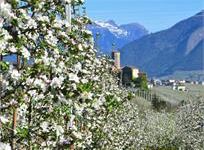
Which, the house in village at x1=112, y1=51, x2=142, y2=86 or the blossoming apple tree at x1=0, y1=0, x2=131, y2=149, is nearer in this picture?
the blossoming apple tree at x1=0, y1=0, x2=131, y2=149

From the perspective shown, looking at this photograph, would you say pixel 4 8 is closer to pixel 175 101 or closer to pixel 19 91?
pixel 19 91

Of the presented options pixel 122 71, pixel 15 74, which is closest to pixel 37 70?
pixel 15 74

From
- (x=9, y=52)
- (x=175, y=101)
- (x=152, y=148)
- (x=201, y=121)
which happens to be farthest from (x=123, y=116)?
(x=175, y=101)

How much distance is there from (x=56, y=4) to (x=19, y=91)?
1.26 metres

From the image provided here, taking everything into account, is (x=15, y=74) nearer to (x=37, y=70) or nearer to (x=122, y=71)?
(x=37, y=70)

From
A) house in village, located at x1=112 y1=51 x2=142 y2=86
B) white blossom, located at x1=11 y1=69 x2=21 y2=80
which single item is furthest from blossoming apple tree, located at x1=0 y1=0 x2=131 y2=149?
house in village, located at x1=112 y1=51 x2=142 y2=86

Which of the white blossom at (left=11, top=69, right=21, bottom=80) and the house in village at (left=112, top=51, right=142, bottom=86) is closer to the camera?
the white blossom at (left=11, top=69, right=21, bottom=80)

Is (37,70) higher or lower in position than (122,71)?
lower

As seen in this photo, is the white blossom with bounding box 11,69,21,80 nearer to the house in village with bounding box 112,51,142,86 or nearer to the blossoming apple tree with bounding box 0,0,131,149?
the blossoming apple tree with bounding box 0,0,131,149

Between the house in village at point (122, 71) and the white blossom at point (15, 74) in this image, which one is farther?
the house in village at point (122, 71)

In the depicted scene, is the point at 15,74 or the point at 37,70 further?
the point at 37,70

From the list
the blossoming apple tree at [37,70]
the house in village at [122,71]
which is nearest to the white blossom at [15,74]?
the blossoming apple tree at [37,70]

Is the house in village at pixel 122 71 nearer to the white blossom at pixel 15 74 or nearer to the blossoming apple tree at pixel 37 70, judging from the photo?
the blossoming apple tree at pixel 37 70

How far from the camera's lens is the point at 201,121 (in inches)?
1505
